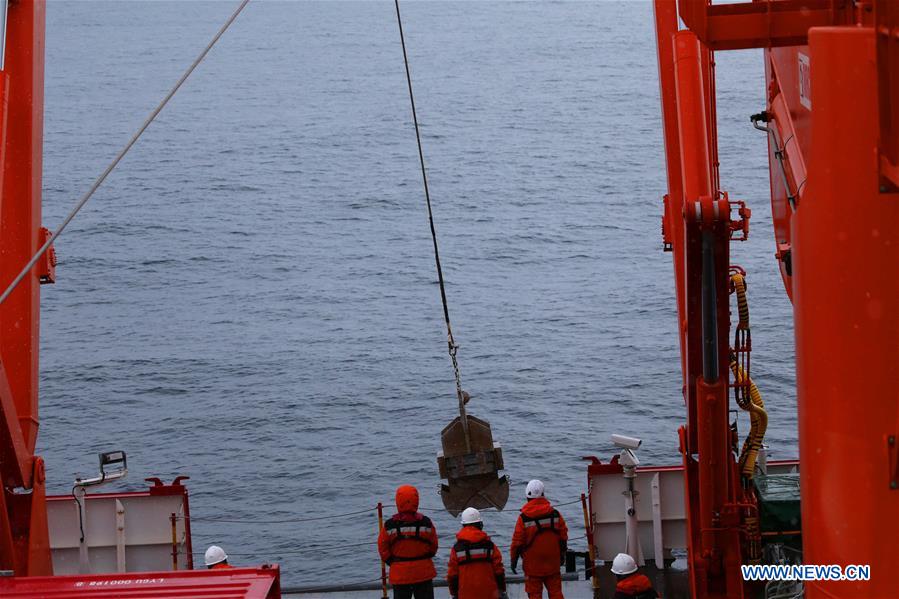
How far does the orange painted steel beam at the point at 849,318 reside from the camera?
4.39 metres

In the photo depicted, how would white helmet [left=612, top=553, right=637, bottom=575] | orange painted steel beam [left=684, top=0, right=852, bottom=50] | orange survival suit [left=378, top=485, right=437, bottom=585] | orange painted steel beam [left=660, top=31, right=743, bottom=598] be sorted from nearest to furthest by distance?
orange painted steel beam [left=684, top=0, right=852, bottom=50] < orange painted steel beam [left=660, top=31, right=743, bottom=598] < white helmet [left=612, top=553, right=637, bottom=575] < orange survival suit [left=378, top=485, right=437, bottom=585]

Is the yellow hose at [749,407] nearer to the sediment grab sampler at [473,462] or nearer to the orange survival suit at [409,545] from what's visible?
the sediment grab sampler at [473,462]

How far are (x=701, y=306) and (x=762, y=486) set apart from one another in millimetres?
2286

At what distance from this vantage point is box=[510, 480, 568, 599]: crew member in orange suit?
1062 cm

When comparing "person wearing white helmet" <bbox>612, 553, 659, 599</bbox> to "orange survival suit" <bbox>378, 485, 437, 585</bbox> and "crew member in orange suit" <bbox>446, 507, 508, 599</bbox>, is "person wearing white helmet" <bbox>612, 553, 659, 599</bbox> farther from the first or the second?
"orange survival suit" <bbox>378, 485, 437, 585</bbox>

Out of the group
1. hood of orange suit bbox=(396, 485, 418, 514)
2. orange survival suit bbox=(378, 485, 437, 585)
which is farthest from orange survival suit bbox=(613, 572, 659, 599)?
hood of orange suit bbox=(396, 485, 418, 514)

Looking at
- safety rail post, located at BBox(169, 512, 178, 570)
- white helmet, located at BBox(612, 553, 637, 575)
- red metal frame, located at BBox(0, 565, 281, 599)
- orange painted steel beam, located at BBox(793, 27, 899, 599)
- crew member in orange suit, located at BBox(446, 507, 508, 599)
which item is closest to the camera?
orange painted steel beam, located at BBox(793, 27, 899, 599)

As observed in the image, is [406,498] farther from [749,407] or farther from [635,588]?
[749,407]

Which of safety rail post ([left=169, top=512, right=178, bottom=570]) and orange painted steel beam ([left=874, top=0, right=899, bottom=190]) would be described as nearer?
orange painted steel beam ([left=874, top=0, right=899, bottom=190])

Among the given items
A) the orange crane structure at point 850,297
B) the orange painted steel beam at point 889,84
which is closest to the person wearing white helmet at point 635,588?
the orange crane structure at point 850,297

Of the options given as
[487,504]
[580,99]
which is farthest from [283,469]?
[580,99]

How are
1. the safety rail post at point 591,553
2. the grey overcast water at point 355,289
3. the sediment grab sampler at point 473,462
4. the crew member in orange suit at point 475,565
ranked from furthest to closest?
the grey overcast water at point 355,289 → the safety rail post at point 591,553 → the sediment grab sampler at point 473,462 → the crew member in orange suit at point 475,565

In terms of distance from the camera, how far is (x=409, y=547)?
34.3ft

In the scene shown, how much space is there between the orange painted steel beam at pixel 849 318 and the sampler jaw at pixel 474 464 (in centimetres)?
663
